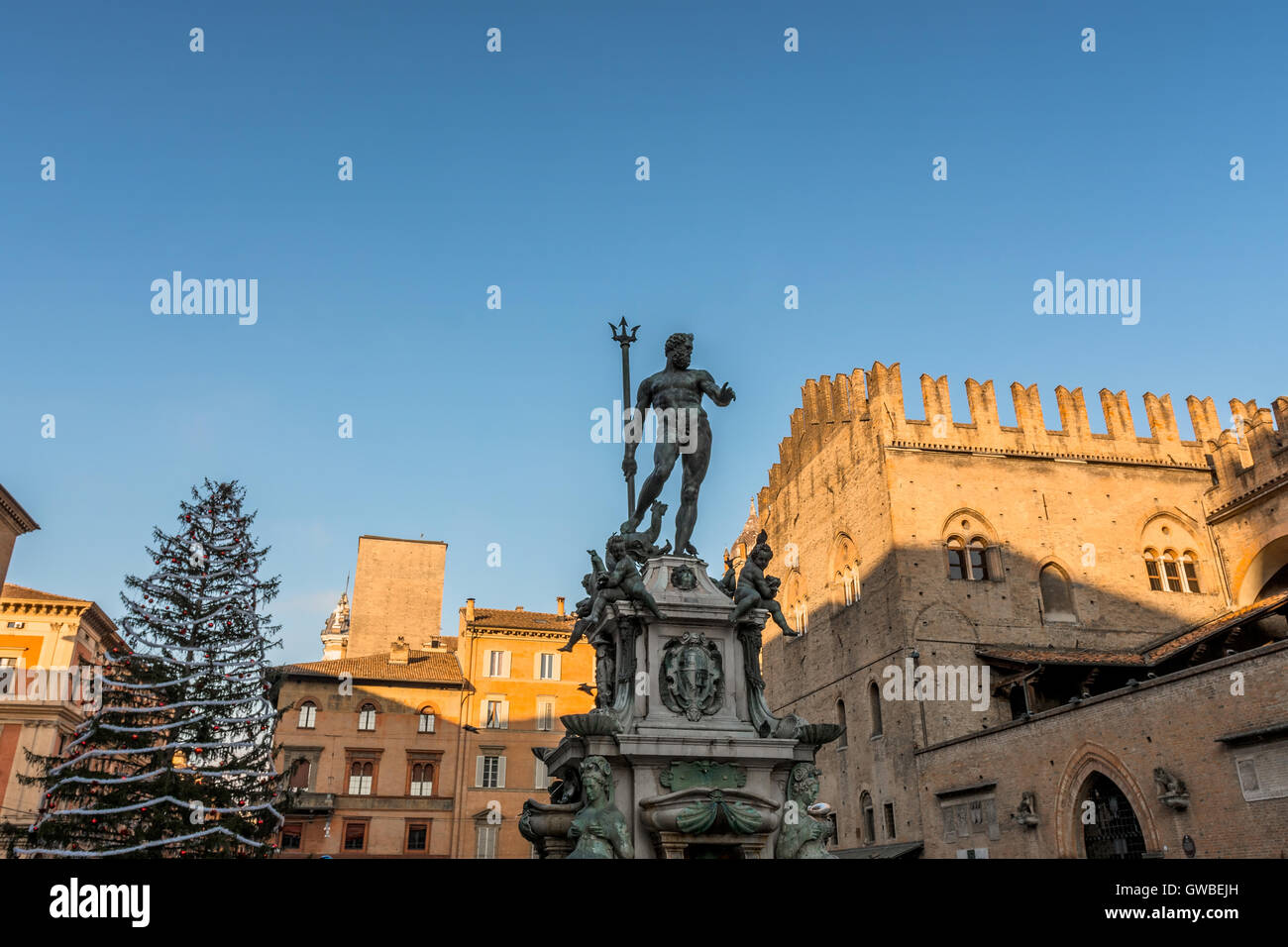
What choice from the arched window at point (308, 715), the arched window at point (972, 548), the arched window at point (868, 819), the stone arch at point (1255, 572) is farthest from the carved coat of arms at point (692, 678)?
the arched window at point (308, 715)

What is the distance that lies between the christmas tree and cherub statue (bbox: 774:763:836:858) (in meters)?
13.6

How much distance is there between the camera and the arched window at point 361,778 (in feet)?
136

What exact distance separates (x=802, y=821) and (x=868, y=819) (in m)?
Answer: 26.5

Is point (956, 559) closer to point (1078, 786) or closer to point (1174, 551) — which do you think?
point (1174, 551)

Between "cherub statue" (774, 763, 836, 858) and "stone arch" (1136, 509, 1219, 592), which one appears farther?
"stone arch" (1136, 509, 1219, 592)

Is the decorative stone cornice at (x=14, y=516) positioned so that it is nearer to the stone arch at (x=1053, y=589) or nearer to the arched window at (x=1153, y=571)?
the stone arch at (x=1053, y=589)

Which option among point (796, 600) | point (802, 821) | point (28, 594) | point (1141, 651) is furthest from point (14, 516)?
point (1141, 651)

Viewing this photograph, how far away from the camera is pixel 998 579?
32.3 meters

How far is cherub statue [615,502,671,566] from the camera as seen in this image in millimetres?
8797

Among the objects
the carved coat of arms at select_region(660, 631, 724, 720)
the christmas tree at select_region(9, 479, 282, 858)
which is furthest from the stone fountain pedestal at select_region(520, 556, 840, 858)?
the christmas tree at select_region(9, 479, 282, 858)

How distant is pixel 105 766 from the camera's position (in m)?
21.2

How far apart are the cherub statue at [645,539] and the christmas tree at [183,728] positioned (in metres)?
11.9

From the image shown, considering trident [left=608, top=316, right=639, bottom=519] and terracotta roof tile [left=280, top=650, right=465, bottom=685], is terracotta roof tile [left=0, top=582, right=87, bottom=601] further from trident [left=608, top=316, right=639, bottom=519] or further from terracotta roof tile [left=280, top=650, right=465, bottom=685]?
trident [left=608, top=316, right=639, bottom=519]
